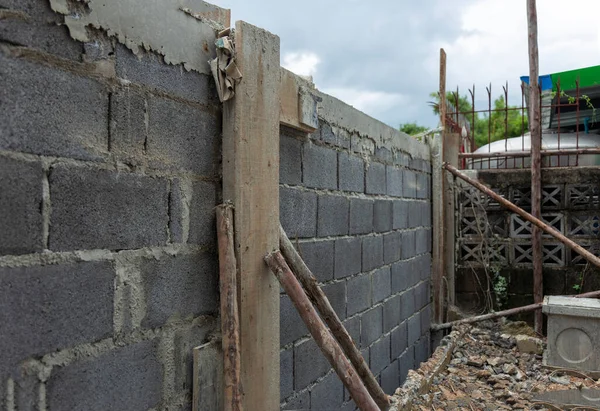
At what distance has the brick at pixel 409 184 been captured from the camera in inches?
207

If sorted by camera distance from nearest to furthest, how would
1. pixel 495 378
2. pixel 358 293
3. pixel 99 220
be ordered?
1. pixel 99 220
2. pixel 358 293
3. pixel 495 378

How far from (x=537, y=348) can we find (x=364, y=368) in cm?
360

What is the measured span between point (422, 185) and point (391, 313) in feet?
5.82

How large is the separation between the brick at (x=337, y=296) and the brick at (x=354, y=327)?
13cm

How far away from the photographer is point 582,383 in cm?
450

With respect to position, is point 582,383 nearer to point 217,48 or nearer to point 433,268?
point 433,268

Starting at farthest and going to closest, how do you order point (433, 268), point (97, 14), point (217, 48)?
1. point (433, 268)
2. point (217, 48)
3. point (97, 14)

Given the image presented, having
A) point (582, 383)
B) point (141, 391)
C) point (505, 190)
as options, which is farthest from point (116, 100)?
point (505, 190)

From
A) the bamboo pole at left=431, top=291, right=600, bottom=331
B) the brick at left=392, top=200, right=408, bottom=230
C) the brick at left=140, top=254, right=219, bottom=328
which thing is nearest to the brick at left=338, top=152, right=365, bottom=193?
the brick at left=392, top=200, right=408, bottom=230

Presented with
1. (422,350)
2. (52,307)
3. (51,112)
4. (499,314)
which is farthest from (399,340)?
(51,112)

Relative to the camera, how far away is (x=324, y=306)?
259cm

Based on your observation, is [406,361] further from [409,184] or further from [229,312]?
[229,312]

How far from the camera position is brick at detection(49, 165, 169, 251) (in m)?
1.58

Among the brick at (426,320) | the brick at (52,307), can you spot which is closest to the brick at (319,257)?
the brick at (52,307)
